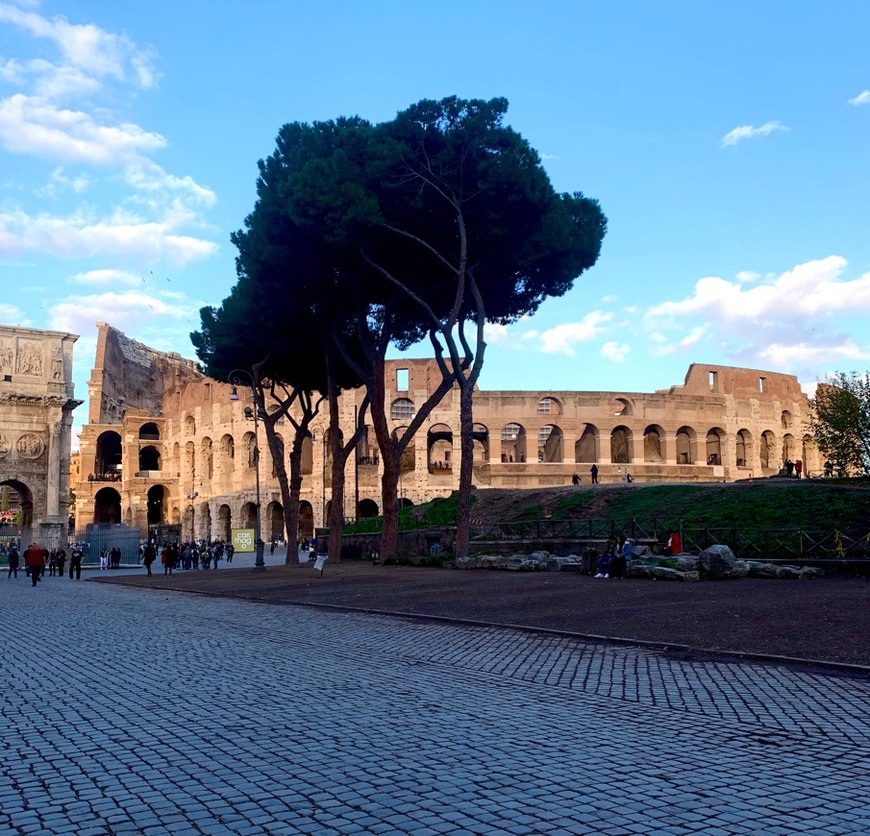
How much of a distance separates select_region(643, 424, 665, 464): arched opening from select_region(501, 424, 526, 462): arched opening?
21.4ft

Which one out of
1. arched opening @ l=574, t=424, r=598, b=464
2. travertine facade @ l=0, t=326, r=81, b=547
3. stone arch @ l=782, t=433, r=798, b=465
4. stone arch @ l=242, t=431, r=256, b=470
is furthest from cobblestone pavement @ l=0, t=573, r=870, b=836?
stone arch @ l=782, t=433, r=798, b=465

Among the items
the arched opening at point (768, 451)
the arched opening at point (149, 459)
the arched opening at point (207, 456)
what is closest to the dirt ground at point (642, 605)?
the arched opening at point (207, 456)

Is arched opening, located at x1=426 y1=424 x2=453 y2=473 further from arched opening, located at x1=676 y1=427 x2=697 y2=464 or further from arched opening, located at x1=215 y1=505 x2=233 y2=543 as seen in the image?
arched opening, located at x1=676 y1=427 x2=697 y2=464

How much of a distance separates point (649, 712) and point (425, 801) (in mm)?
2169

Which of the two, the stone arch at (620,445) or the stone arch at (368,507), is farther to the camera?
the stone arch at (368,507)

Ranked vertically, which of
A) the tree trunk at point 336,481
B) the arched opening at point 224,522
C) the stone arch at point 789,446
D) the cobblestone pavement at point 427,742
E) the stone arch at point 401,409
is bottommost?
the arched opening at point 224,522

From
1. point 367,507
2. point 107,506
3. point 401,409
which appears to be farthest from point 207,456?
point 401,409

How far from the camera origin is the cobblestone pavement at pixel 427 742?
3242 mm

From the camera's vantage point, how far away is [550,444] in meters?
48.1

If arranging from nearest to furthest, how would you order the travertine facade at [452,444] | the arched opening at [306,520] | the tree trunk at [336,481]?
the tree trunk at [336,481], the travertine facade at [452,444], the arched opening at [306,520]

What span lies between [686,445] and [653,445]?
5.74 ft

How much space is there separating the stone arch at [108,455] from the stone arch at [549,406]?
27282 mm

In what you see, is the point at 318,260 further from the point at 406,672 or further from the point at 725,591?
the point at 406,672

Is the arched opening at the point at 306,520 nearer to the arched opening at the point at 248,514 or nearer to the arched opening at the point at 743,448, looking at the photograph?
the arched opening at the point at 248,514
